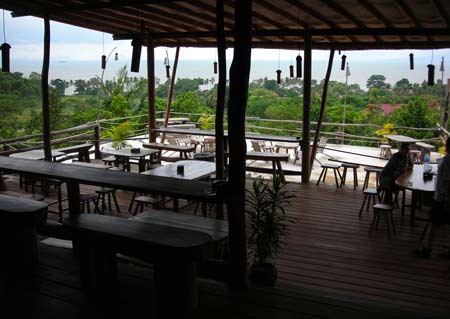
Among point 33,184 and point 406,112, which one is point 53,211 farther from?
Result: point 406,112

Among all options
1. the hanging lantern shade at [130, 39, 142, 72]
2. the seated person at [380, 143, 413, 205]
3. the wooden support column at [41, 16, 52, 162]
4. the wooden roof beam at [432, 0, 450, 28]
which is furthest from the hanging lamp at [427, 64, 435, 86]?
the wooden support column at [41, 16, 52, 162]

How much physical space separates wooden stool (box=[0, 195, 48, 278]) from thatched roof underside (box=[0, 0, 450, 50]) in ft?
9.87

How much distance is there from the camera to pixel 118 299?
2977mm

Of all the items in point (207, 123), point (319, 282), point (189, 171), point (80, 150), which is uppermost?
point (207, 123)

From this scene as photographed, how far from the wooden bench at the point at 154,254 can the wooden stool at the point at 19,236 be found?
447mm

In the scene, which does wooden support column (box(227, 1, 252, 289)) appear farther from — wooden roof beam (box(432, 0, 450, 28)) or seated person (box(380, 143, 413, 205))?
seated person (box(380, 143, 413, 205))

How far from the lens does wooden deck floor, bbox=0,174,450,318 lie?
2912mm

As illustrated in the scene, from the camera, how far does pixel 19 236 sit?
3420 millimetres

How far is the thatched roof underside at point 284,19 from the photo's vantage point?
19.6ft

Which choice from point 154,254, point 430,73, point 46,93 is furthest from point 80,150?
point 430,73

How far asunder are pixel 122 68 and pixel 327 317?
1630 cm

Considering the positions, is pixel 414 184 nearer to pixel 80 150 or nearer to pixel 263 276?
pixel 263 276

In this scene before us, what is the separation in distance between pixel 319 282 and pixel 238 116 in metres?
2.03

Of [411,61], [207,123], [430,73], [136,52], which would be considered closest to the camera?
[136,52]
